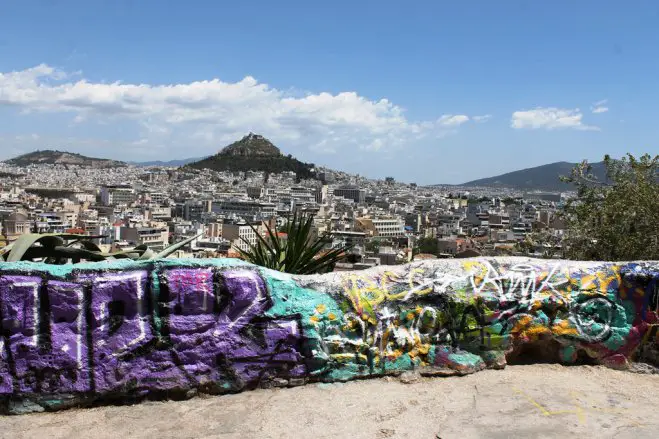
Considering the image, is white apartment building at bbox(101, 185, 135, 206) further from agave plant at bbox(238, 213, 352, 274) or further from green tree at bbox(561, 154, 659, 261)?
agave plant at bbox(238, 213, 352, 274)

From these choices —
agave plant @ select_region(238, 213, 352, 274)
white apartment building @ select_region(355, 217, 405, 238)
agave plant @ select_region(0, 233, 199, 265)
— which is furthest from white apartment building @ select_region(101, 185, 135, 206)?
agave plant @ select_region(0, 233, 199, 265)

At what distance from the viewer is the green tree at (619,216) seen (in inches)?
308

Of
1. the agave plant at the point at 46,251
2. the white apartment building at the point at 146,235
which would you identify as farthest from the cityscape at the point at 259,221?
the agave plant at the point at 46,251

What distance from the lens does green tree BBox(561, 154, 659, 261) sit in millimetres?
7824

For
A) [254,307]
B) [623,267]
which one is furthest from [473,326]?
[254,307]

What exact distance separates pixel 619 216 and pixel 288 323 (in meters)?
5.96

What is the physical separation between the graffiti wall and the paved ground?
12 cm

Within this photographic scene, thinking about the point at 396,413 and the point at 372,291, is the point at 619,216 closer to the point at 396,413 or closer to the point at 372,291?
the point at 372,291

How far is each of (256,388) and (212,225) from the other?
7668 cm

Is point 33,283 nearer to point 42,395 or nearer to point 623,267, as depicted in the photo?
point 42,395

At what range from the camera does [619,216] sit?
809 cm

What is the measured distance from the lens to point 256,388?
3.81 m

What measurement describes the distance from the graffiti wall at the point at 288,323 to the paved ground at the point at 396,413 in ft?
0.41

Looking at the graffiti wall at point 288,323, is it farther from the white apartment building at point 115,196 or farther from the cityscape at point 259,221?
the white apartment building at point 115,196
